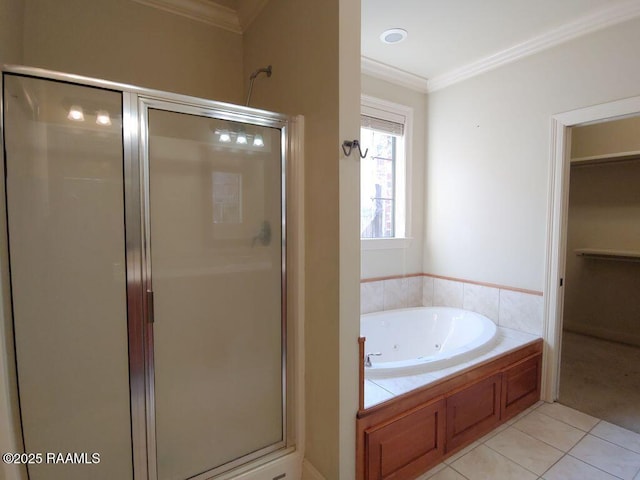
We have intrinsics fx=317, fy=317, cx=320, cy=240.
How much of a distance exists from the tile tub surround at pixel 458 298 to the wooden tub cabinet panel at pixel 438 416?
1.02 ft

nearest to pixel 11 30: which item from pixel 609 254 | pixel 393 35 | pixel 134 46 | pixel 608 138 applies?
pixel 134 46

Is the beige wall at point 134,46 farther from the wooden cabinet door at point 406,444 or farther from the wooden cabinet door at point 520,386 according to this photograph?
the wooden cabinet door at point 520,386

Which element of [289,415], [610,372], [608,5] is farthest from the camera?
[610,372]

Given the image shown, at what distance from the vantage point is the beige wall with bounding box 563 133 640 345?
3.32 m

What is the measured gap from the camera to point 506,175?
2578 mm

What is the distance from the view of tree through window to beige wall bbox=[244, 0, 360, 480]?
1305mm

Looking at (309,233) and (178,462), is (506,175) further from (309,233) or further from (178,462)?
(178,462)

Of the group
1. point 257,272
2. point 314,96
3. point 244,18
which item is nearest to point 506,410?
point 257,272

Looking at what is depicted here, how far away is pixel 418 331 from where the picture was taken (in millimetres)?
2840

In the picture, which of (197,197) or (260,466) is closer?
(197,197)

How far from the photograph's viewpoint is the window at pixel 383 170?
9.17 feet

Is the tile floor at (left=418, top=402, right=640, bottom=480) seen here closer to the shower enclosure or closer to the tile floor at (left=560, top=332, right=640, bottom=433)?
the tile floor at (left=560, top=332, right=640, bottom=433)

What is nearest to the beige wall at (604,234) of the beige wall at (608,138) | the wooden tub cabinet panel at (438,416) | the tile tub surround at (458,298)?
the beige wall at (608,138)

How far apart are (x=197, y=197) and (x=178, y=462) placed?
3.90ft
